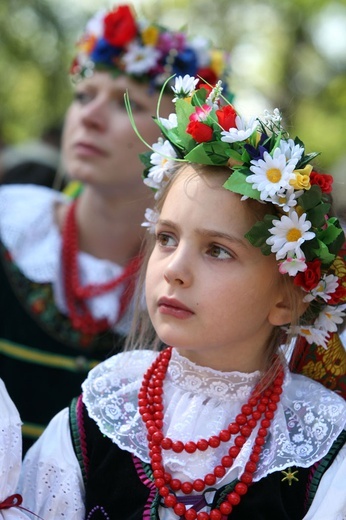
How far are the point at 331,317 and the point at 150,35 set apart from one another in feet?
5.90

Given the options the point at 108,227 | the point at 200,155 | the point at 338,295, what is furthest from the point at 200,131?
the point at 108,227

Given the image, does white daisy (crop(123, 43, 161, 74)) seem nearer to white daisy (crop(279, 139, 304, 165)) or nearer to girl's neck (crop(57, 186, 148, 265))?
girl's neck (crop(57, 186, 148, 265))

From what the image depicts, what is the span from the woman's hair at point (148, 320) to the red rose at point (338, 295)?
0.07 meters

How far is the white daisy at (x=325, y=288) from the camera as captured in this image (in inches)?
83.5

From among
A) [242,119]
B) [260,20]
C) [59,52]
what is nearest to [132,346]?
[242,119]

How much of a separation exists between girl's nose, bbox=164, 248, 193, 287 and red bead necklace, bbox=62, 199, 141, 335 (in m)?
1.18

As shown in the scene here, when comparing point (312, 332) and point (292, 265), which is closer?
point (292, 265)

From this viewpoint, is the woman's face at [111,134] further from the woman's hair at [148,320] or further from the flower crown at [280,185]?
the flower crown at [280,185]

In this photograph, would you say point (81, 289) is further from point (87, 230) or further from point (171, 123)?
point (171, 123)

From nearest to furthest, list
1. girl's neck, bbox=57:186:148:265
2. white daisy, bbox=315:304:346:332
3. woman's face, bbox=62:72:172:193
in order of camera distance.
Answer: white daisy, bbox=315:304:346:332, woman's face, bbox=62:72:172:193, girl's neck, bbox=57:186:148:265

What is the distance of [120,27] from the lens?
3527 millimetres

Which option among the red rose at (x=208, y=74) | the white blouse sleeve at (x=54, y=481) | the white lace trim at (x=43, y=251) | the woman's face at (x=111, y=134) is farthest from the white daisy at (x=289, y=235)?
the red rose at (x=208, y=74)

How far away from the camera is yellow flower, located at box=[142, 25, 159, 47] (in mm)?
3531

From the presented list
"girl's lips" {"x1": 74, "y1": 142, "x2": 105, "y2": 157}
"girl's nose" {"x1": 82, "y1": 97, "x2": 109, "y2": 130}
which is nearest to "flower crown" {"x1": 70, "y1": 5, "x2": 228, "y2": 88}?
"girl's nose" {"x1": 82, "y1": 97, "x2": 109, "y2": 130}
